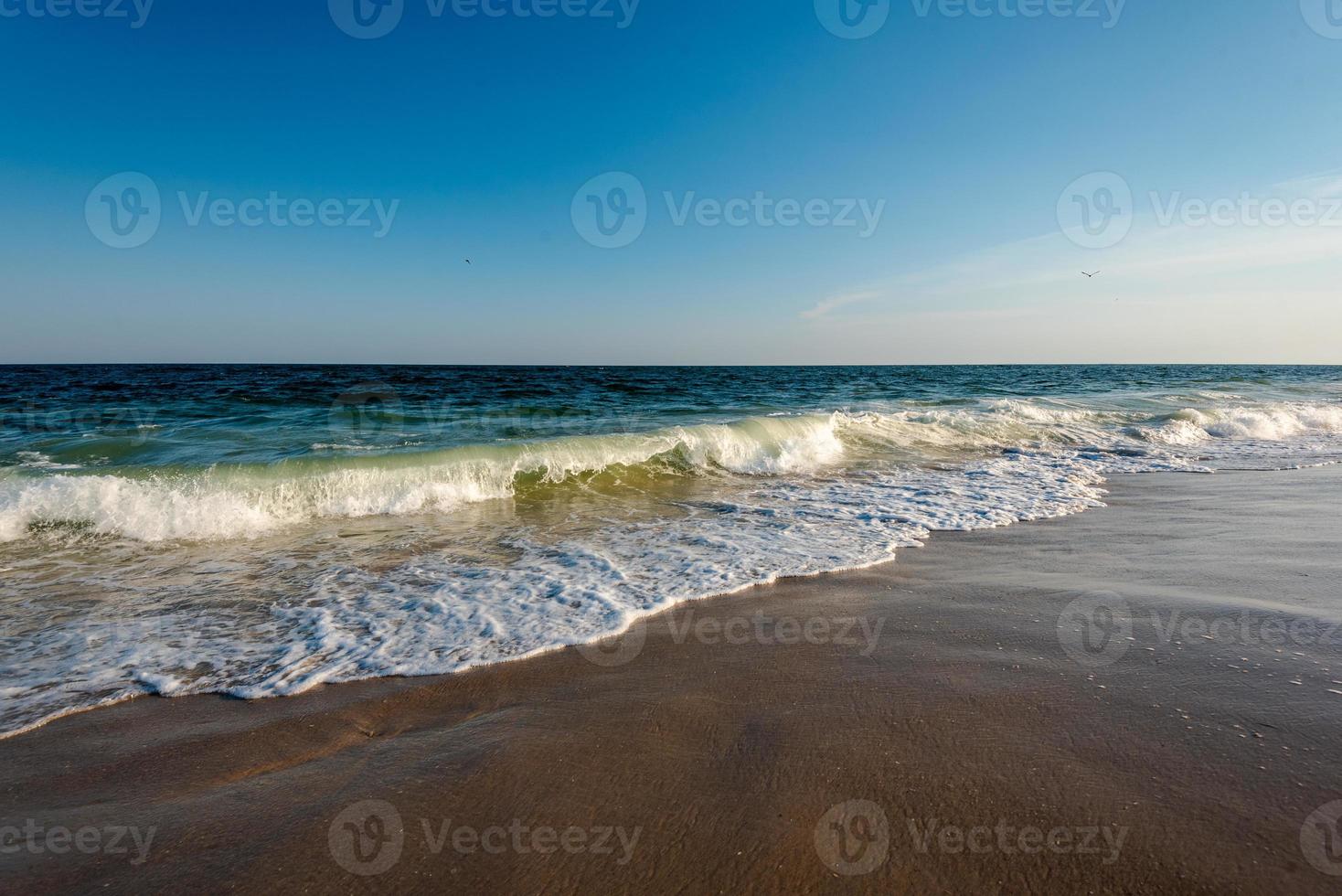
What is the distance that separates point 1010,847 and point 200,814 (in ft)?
9.00

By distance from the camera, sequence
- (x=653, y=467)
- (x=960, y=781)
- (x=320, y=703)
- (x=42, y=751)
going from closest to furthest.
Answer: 1. (x=960, y=781)
2. (x=42, y=751)
3. (x=320, y=703)
4. (x=653, y=467)

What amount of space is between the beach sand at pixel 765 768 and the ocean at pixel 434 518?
58 cm

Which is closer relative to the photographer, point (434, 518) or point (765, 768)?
point (765, 768)

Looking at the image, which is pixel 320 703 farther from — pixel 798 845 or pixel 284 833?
pixel 798 845

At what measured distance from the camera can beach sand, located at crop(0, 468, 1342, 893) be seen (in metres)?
1.91

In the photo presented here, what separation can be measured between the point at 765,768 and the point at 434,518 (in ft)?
19.2

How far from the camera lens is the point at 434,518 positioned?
7.31 m

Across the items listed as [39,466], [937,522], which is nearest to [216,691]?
[937,522]

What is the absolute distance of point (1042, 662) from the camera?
125 inches

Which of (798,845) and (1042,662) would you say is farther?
(1042,662)

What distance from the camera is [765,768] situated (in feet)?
7.84

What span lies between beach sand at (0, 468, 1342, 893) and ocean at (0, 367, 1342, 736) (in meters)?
0.58

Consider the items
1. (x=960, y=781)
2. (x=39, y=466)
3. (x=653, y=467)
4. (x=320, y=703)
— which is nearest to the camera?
(x=960, y=781)

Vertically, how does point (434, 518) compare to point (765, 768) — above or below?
below
